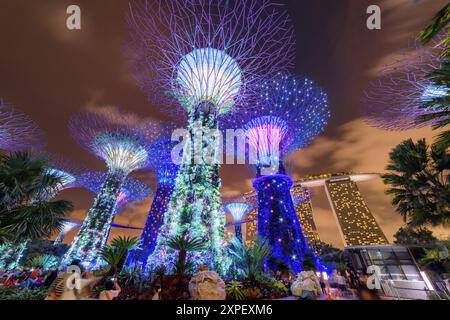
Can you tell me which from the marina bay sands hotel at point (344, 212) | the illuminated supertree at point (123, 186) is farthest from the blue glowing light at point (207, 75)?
the marina bay sands hotel at point (344, 212)

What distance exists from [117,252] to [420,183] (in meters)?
17.8

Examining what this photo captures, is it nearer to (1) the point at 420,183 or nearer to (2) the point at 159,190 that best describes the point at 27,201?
(2) the point at 159,190

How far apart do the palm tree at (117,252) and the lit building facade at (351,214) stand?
5992 centimetres

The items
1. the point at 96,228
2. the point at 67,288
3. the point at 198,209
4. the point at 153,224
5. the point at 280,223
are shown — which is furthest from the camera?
the point at 153,224

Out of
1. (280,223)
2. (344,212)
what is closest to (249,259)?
(280,223)

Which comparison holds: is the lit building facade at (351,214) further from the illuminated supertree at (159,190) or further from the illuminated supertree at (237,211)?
the illuminated supertree at (159,190)

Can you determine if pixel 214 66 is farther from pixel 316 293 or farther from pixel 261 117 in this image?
pixel 316 293

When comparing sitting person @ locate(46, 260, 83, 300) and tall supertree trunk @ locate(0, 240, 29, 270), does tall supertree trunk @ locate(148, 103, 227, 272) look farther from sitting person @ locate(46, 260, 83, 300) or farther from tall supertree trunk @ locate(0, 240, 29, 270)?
tall supertree trunk @ locate(0, 240, 29, 270)

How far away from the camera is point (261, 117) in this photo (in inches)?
781

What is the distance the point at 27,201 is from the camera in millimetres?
10078

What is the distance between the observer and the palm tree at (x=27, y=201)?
9.00 metres
